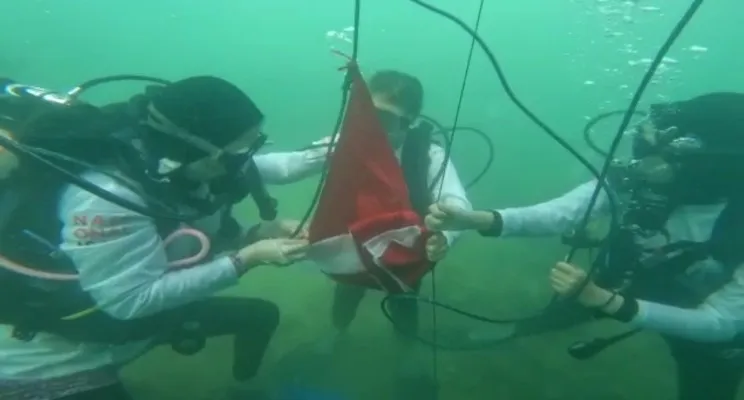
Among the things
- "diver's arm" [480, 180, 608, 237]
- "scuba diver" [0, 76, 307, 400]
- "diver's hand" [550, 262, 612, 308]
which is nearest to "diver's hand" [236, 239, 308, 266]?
"scuba diver" [0, 76, 307, 400]

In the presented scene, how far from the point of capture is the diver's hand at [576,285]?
3014mm

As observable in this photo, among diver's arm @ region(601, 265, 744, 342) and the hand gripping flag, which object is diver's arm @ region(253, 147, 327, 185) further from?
diver's arm @ region(601, 265, 744, 342)

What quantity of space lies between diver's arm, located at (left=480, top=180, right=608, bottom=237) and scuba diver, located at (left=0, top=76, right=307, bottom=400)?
3.78 ft

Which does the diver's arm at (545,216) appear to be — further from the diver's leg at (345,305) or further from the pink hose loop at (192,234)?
the diver's leg at (345,305)

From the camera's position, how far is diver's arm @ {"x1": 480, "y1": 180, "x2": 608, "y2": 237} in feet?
11.4

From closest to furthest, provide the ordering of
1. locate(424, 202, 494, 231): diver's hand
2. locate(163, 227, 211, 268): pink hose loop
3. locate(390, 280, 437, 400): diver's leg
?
locate(163, 227, 211, 268): pink hose loop, locate(424, 202, 494, 231): diver's hand, locate(390, 280, 437, 400): diver's leg

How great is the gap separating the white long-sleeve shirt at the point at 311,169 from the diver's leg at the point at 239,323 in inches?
31.9

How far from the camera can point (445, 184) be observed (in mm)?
3863

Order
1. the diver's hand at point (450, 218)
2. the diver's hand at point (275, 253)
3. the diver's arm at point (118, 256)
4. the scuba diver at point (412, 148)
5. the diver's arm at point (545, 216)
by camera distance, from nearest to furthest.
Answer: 1. the diver's arm at point (118, 256)
2. the diver's hand at point (275, 253)
3. the diver's hand at point (450, 218)
4. the diver's arm at point (545, 216)
5. the scuba diver at point (412, 148)

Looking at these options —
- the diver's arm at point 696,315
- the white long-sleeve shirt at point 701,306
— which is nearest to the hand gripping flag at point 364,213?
the diver's arm at point 696,315

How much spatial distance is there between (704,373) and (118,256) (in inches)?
132

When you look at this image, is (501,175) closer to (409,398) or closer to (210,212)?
(409,398)

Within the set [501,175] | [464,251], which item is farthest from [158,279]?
[501,175]

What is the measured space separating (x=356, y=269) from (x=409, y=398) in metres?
1.61
